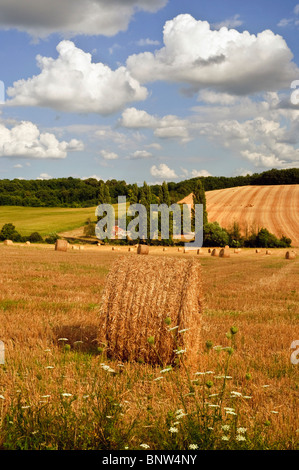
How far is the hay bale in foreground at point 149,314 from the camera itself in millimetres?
6645

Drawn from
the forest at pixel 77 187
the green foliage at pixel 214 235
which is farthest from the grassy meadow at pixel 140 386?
the forest at pixel 77 187

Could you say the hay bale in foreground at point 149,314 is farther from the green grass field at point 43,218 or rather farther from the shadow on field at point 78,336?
the green grass field at point 43,218

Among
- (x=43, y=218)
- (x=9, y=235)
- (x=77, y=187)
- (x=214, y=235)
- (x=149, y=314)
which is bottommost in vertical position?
(x=9, y=235)

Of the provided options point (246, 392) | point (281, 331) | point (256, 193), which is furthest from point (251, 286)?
point (256, 193)

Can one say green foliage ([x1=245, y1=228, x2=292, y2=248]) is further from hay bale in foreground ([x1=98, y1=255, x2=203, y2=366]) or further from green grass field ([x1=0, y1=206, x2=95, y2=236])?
hay bale in foreground ([x1=98, y1=255, x2=203, y2=366])

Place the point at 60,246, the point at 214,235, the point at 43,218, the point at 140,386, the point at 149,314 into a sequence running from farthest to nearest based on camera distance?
the point at 43,218, the point at 214,235, the point at 60,246, the point at 149,314, the point at 140,386

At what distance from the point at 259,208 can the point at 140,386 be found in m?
72.6

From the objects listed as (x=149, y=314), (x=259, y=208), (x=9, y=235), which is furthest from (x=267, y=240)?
(x=149, y=314)

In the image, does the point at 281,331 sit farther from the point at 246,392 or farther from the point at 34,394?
the point at 34,394

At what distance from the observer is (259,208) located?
75.4 metres

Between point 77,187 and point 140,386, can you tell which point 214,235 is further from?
point 77,187

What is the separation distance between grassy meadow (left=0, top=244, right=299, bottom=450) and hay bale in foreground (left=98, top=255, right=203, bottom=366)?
0.76 ft

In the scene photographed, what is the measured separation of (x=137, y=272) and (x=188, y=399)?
2567mm

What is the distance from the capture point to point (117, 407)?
14.2ft
